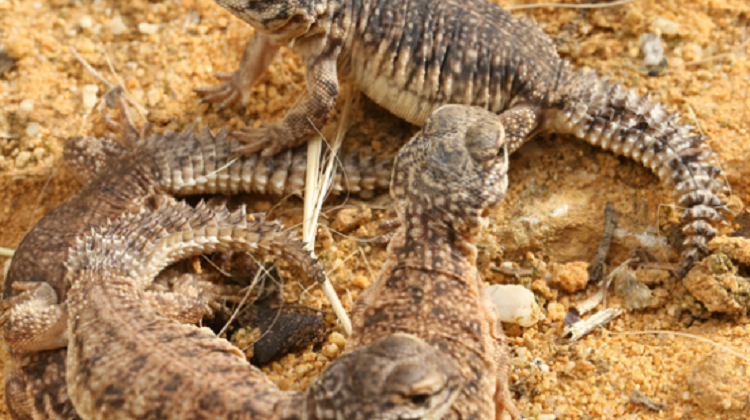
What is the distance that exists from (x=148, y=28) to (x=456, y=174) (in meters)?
3.64

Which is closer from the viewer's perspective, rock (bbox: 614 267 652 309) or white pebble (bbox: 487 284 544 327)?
white pebble (bbox: 487 284 544 327)

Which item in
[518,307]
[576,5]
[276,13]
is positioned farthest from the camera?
[576,5]

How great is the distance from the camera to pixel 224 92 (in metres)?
5.70

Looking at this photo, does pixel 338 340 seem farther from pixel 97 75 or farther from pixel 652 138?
pixel 97 75

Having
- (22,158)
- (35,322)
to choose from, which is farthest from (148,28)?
(35,322)

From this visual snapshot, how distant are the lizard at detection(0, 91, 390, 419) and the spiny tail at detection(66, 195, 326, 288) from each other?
0.16 m

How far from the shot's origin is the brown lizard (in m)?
3.05

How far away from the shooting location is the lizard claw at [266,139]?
5.10 meters

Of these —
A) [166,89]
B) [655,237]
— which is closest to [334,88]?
[166,89]

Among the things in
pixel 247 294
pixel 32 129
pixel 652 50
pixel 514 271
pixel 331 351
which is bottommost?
pixel 331 351

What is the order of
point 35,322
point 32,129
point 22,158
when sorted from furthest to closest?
point 32,129 → point 22,158 → point 35,322

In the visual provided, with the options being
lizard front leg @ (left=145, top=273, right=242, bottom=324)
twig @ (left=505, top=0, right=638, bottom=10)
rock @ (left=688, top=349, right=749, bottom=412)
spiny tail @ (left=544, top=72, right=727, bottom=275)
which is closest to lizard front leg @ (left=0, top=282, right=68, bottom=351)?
lizard front leg @ (left=145, top=273, right=242, bottom=324)

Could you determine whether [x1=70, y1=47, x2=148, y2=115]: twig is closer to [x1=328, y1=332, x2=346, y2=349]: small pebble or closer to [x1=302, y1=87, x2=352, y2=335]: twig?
[x1=302, y1=87, x2=352, y2=335]: twig

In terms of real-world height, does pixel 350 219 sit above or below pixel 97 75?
below
